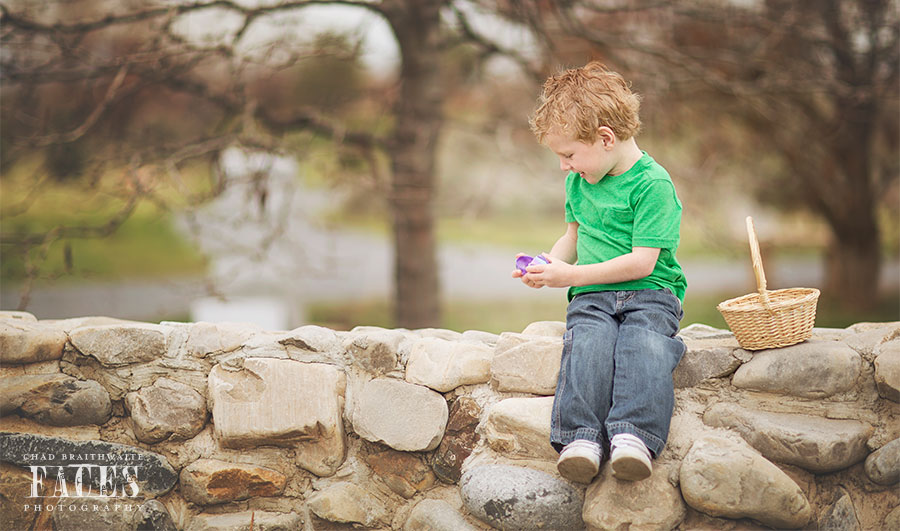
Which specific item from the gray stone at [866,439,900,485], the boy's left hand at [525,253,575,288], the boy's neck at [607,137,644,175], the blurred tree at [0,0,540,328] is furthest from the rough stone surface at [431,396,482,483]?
the blurred tree at [0,0,540,328]

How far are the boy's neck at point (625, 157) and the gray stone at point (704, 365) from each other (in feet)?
1.92

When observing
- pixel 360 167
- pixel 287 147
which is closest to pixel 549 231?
pixel 360 167

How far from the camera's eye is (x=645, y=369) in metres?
2.04

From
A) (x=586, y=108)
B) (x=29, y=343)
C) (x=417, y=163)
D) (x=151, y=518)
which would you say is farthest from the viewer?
(x=417, y=163)

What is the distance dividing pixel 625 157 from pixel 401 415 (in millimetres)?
1046

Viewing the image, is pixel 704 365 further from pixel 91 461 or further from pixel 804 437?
pixel 91 461

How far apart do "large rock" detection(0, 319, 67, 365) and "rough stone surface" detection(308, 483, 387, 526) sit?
1008 millimetres

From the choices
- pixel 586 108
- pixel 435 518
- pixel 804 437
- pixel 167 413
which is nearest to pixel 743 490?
pixel 804 437

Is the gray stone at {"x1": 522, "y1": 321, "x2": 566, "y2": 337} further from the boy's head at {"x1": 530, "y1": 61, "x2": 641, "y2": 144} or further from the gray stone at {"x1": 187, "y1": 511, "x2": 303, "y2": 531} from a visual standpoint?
the gray stone at {"x1": 187, "y1": 511, "x2": 303, "y2": 531}

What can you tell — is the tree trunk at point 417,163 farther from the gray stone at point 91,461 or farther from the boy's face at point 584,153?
the gray stone at point 91,461

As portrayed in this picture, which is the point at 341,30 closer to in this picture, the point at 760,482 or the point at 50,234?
the point at 50,234

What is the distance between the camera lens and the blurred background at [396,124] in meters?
4.00

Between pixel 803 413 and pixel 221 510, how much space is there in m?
1.80

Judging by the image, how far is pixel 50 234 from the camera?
12.2 feet
